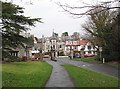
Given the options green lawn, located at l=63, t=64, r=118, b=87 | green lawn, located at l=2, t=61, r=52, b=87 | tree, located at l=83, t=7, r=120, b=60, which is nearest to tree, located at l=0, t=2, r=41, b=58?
tree, located at l=83, t=7, r=120, b=60

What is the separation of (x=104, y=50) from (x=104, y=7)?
50.4 meters

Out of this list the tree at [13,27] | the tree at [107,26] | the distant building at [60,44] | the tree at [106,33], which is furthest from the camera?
the distant building at [60,44]

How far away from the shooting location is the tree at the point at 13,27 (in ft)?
171

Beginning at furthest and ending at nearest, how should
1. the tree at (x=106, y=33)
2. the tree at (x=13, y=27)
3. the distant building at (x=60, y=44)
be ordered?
the distant building at (x=60, y=44) < the tree at (x=13, y=27) < the tree at (x=106, y=33)

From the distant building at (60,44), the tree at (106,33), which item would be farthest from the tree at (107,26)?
the distant building at (60,44)

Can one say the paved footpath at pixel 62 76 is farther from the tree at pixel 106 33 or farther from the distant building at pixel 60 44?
the distant building at pixel 60 44

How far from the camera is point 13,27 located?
53500 millimetres

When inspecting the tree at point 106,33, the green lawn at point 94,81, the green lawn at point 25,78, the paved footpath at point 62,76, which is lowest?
the paved footpath at point 62,76

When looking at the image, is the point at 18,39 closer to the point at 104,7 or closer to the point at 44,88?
the point at 44,88

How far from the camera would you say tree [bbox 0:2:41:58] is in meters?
52.1

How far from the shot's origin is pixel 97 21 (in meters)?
61.7

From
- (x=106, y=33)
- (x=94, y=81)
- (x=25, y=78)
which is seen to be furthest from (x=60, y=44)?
(x=94, y=81)

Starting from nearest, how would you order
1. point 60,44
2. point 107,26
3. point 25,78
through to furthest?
point 25,78 < point 107,26 < point 60,44

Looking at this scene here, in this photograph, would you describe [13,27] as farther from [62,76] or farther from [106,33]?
[62,76]
